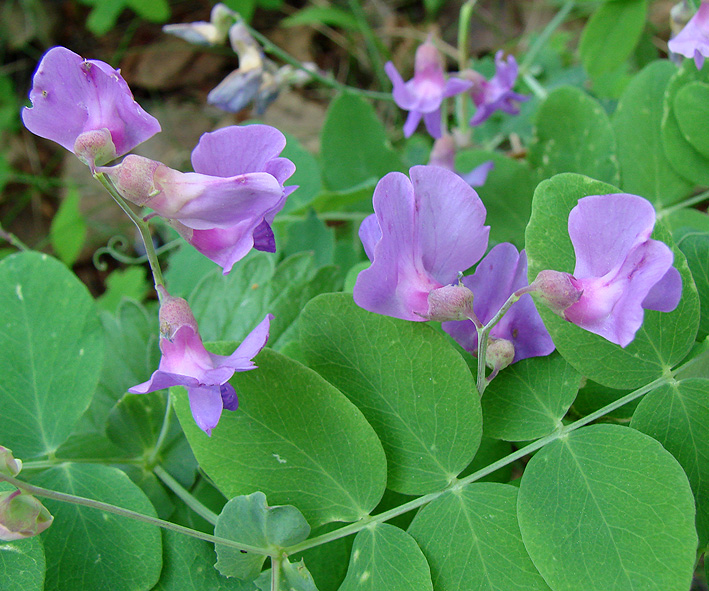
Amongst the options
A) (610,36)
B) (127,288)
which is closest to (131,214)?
(610,36)

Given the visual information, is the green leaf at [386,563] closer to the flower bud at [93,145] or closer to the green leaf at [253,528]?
the green leaf at [253,528]

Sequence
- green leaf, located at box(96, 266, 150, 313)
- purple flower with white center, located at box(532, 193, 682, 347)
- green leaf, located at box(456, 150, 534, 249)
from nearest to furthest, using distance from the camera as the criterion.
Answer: purple flower with white center, located at box(532, 193, 682, 347)
green leaf, located at box(456, 150, 534, 249)
green leaf, located at box(96, 266, 150, 313)

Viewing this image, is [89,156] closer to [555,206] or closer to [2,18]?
[555,206]

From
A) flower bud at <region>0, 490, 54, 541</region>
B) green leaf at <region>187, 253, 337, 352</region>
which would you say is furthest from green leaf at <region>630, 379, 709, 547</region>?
flower bud at <region>0, 490, 54, 541</region>

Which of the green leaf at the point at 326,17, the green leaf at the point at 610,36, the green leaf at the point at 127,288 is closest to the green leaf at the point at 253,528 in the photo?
the green leaf at the point at 610,36

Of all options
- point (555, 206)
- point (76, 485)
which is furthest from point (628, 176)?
point (76, 485)

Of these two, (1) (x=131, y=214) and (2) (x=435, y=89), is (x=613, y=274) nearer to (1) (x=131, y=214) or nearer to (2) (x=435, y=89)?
(1) (x=131, y=214)

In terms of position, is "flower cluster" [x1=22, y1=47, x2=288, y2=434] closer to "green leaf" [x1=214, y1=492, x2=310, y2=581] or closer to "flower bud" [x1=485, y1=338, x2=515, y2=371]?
"green leaf" [x1=214, y1=492, x2=310, y2=581]
